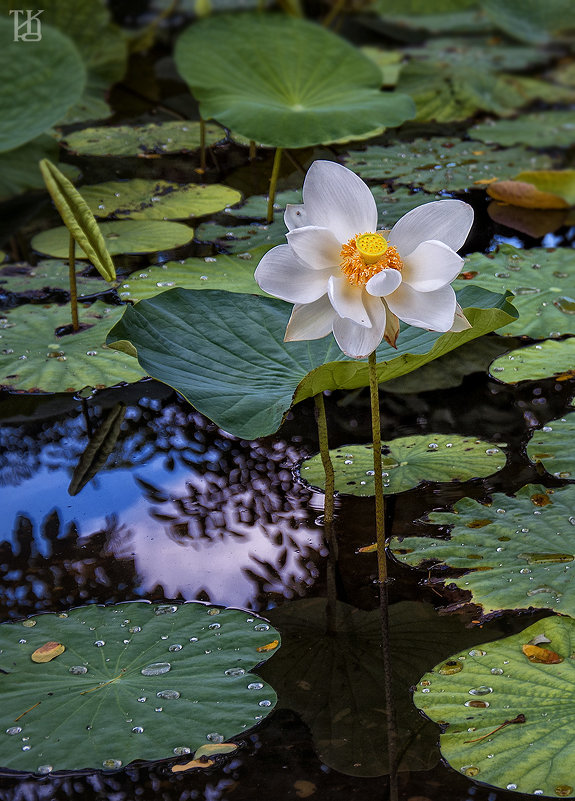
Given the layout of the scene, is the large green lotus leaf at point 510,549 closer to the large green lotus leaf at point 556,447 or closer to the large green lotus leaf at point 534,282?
the large green lotus leaf at point 556,447

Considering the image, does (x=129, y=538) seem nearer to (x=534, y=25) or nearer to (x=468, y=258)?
(x=468, y=258)

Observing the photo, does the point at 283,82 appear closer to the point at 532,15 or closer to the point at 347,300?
the point at 347,300

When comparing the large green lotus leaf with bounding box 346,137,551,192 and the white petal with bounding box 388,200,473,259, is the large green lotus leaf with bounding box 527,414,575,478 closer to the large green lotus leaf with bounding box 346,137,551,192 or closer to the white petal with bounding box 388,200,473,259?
the white petal with bounding box 388,200,473,259

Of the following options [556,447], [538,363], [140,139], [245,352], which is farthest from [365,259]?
[140,139]

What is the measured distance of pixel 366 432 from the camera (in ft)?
5.17

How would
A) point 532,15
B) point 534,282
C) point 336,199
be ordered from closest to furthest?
point 336,199
point 534,282
point 532,15

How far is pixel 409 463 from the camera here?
1439 mm

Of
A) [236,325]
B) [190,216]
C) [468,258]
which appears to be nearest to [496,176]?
[468,258]

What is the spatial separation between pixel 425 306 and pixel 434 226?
4.2 inches

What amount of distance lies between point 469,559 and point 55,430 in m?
0.80

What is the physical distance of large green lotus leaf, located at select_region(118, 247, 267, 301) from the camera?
76.7 inches

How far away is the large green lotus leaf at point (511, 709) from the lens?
90 cm

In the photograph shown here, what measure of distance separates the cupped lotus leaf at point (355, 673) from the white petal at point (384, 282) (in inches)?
17.4

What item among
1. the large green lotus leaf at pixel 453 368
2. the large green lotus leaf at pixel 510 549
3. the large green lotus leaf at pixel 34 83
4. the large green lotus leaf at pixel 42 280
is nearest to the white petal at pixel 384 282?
the large green lotus leaf at pixel 510 549
